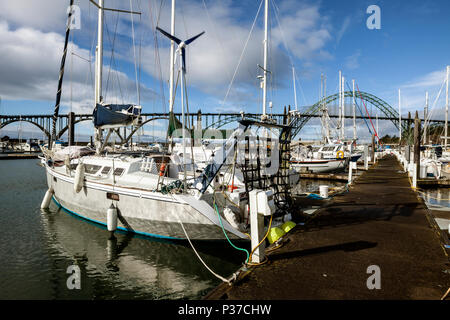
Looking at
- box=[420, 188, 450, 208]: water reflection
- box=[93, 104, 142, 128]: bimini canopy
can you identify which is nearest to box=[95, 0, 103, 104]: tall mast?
box=[93, 104, 142, 128]: bimini canopy

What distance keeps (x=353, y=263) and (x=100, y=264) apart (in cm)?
763

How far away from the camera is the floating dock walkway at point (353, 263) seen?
15.0 feet

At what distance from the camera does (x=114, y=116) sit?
1392 centimetres

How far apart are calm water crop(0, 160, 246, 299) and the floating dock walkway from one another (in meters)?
2.52

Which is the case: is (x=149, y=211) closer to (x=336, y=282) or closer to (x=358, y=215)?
(x=336, y=282)

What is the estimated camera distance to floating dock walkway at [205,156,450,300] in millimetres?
4570

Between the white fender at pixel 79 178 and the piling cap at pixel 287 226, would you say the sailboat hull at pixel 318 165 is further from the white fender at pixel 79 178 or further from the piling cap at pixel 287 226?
the white fender at pixel 79 178

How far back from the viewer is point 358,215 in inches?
392

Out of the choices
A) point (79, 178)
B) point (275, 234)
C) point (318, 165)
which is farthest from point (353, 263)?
point (318, 165)

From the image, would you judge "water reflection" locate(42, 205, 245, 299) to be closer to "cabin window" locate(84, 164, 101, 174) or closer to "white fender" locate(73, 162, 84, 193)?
"white fender" locate(73, 162, 84, 193)

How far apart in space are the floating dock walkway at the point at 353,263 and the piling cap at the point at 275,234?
0.37 metres

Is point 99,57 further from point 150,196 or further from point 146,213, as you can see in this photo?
point 146,213

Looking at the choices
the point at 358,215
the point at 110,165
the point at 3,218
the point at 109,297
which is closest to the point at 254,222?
the point at 109,297
